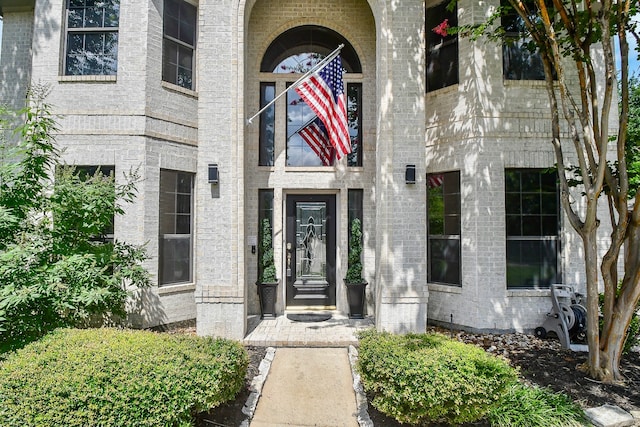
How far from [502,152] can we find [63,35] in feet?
27.8

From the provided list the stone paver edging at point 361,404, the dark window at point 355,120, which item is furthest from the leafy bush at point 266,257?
the stone paver edging at point 361,404

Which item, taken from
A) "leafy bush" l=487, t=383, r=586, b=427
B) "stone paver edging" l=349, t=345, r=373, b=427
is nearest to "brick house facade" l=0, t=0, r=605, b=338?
"stone paver edging" l=349, t=345, r=373, b=427

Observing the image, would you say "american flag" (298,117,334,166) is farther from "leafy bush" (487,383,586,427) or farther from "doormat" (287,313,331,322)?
"leafy bush" (487,383,586,427)

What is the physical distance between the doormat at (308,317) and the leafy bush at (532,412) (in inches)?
147

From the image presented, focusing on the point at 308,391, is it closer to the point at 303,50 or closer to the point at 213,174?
the point at 213,174

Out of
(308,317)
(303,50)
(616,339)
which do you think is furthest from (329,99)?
(616,339)

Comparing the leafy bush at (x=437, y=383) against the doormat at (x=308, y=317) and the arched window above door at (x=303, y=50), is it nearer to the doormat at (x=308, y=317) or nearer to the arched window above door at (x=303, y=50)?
the doormat at (x=308, y=317)

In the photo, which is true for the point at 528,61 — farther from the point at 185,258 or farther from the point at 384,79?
the point at 185,258

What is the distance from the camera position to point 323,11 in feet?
24.2

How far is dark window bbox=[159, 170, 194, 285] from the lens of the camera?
645 centimetres

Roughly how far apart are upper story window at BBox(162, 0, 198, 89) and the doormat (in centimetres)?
512

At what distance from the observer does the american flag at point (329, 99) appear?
19.3 feet

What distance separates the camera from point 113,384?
292cm

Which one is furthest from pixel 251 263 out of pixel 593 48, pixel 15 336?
pixel 593 48
